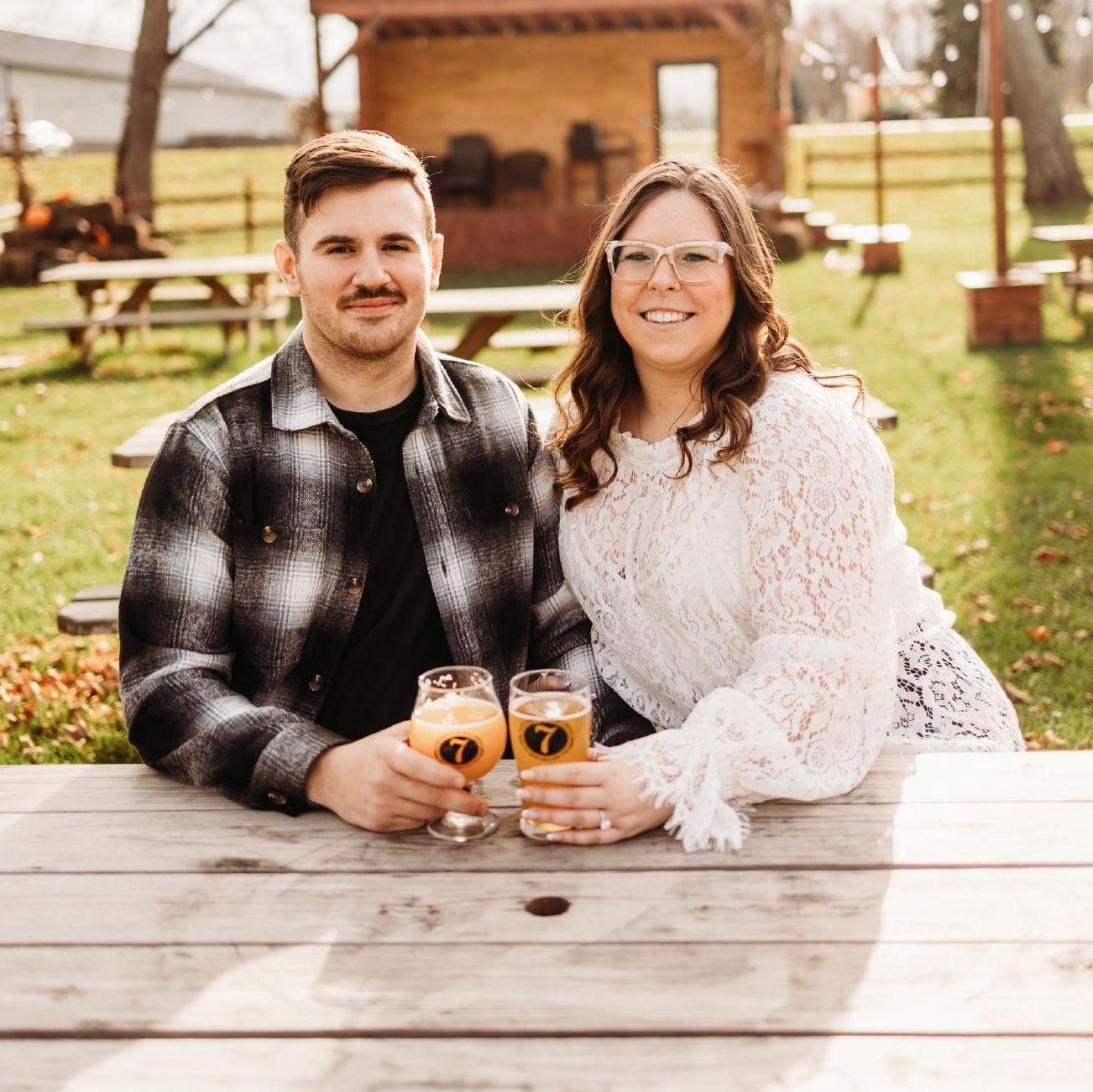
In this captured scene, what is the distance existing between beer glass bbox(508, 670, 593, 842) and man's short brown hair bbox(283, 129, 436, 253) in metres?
1.12

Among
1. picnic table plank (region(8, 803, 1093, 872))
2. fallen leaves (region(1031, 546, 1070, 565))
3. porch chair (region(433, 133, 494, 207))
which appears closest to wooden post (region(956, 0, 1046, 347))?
fallen leaves (region(1031, 546, 1070, 565))

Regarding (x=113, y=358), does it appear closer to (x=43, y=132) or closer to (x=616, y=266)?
(x=616, y=266)

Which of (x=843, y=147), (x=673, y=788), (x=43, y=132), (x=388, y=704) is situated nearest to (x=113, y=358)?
(x=388, y=704)

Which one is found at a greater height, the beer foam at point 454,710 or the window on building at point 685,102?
the window on building at point 685,102

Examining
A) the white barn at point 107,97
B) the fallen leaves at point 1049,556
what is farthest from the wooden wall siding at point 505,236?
the white barn at point 107,97

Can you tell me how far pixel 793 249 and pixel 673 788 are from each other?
1496cm

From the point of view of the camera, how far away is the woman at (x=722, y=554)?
2.00 metres

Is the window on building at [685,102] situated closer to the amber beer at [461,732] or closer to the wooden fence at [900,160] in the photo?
the wooden fence at [900,160]

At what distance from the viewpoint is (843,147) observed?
86.6 feet

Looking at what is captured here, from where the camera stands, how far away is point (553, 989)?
1489 millimetres

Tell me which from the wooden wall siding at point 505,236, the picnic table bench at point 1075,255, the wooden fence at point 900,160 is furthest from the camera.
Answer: the wooden fence at point 900,160

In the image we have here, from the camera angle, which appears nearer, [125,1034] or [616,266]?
[125,1034]

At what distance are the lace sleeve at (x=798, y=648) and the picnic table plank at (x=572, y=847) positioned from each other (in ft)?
0.20

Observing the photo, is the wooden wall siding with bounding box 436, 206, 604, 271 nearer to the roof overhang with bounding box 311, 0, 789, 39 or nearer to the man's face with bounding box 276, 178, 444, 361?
the roof overhang with bounding box 311, 0, 789, 39
